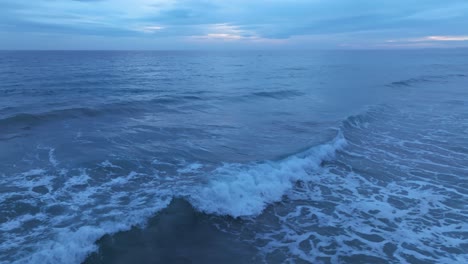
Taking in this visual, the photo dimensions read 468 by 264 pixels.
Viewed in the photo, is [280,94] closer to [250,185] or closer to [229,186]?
[250,185]

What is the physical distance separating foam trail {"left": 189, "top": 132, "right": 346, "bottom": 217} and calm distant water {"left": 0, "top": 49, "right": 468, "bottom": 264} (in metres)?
0.05

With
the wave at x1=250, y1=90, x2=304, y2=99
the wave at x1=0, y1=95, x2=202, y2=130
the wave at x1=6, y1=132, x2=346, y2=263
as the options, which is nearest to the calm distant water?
the wave at x1=6, y1=132, x2=346, y2=263

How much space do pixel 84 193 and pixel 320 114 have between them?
1615 centimetres

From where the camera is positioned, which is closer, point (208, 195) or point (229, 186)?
point (208, 195)

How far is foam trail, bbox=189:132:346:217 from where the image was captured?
9.53 meters

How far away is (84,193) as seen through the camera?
9812 millimetres

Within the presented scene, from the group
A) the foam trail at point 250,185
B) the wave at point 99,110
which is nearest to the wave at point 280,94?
the wave at point 99,110

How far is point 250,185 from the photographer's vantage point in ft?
34.8

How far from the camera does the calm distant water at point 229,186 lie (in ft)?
24.8

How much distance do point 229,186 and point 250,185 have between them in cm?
76

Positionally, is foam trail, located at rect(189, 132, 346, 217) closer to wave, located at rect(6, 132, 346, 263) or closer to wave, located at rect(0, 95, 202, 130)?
wave, located at rect(6, 132, 346, 263)

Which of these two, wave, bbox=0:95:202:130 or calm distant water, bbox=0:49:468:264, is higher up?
wave, bbox=0:95:202:130

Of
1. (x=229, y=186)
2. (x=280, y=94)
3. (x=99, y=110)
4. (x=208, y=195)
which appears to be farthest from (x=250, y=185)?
(x=280, y=94)

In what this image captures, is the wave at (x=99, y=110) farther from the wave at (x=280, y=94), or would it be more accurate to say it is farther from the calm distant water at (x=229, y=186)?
the wave at (x=280, y=94)
